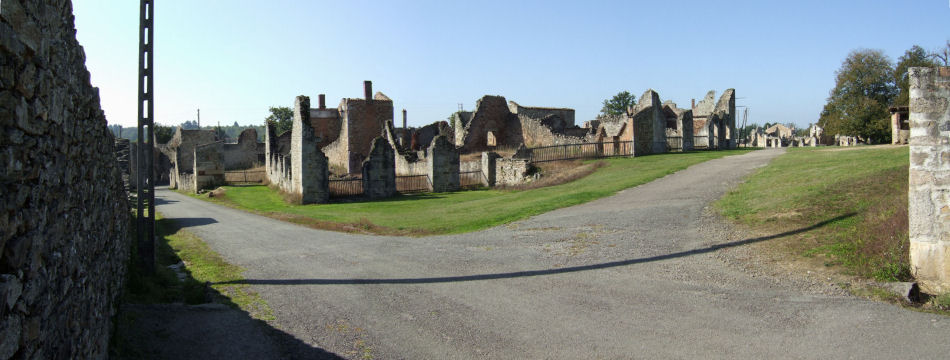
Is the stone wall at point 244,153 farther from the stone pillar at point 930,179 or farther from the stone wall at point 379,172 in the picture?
the stone pillar at point 930,179

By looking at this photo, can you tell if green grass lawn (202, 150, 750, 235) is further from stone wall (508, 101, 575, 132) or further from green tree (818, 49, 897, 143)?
green tree (818, 49, 897, 143)

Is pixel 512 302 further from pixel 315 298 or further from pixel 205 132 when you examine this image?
pixel 205 132

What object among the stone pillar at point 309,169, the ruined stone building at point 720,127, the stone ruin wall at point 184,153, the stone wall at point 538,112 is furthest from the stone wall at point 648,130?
the stone ruin wall at point 184,153

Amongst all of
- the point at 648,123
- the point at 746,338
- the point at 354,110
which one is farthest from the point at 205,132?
the point at 746,338

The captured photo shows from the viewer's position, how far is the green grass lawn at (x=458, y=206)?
17.0 meters

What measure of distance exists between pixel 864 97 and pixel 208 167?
1923 inches

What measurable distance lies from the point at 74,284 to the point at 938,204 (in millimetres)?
9350

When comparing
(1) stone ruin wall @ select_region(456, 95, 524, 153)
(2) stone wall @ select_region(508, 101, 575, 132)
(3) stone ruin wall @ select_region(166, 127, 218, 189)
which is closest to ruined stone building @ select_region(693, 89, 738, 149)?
(2) stone wall @ select_region(508, 101, 575, 132)

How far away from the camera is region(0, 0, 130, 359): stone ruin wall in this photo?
2.79 m

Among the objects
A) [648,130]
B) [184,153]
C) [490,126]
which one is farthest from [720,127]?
[184,153]

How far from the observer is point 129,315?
7148mm

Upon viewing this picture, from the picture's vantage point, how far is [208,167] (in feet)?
135

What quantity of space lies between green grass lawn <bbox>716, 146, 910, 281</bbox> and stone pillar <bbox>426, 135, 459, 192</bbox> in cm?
1594

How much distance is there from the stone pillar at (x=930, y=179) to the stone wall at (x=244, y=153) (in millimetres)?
57570
